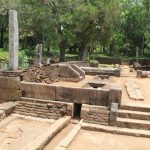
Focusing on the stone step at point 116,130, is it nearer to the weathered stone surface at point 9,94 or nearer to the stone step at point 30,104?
the stone step at point 30,104

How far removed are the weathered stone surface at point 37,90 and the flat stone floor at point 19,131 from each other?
1.12 meters

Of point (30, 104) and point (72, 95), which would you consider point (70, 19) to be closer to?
point (30, 104)

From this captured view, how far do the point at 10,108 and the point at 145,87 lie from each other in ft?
21.3

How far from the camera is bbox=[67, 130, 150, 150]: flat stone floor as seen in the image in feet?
24.4

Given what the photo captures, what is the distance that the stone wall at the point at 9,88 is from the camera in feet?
34.8

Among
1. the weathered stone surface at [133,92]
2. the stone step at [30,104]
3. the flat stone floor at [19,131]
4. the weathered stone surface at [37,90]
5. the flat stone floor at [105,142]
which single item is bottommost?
the flat stone floor at [105,142]

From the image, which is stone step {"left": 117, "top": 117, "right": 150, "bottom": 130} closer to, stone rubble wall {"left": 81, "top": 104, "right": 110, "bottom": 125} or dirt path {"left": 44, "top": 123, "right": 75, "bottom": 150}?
stone rubble wall {"left": 81, "top": 104, "right": 110, "bottom": 125}

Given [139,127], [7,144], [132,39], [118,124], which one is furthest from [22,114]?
[132,39]

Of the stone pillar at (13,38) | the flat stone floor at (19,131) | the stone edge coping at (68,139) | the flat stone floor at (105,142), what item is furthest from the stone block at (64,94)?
the stone pillar at (13,38)

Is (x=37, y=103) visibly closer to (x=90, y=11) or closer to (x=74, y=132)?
(x=74, y=132)

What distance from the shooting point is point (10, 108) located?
995cm

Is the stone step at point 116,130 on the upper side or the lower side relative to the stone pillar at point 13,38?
lower

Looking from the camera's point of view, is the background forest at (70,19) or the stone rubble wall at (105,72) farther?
the background forest at (70,19)

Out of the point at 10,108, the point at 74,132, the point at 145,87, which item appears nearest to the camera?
the point at 74,132
